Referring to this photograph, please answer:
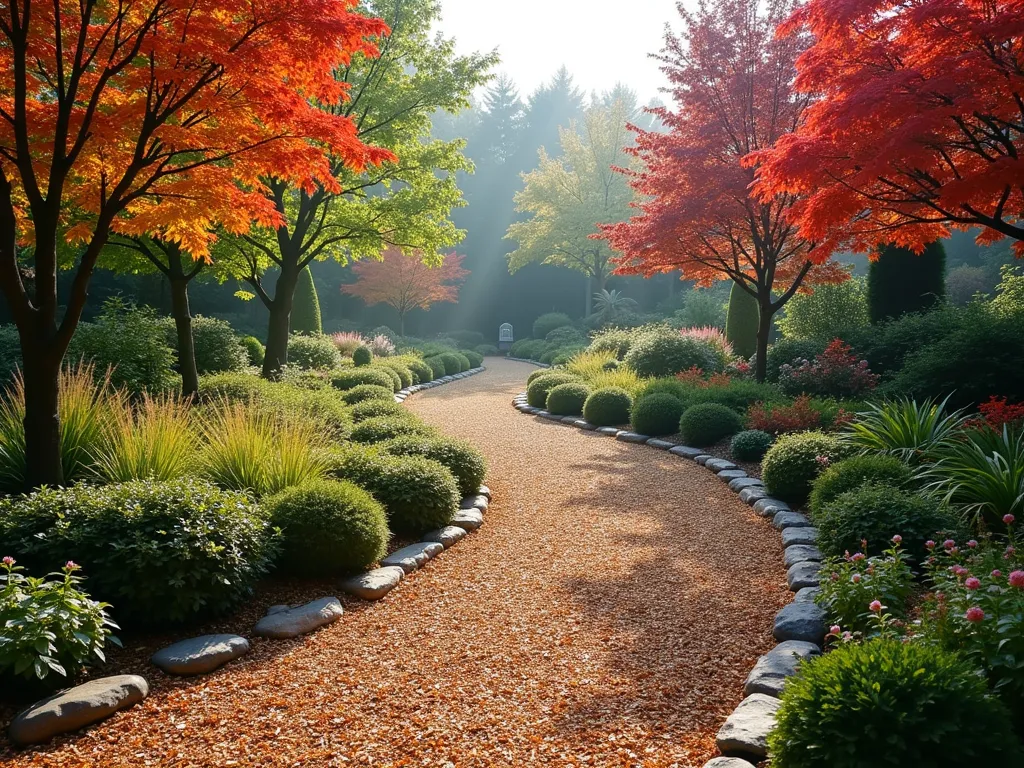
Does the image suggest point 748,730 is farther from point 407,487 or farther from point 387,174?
point 387,174

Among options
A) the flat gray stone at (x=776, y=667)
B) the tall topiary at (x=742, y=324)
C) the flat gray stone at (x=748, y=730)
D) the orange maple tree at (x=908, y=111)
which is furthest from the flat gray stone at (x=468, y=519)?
the tall topiary at (x=742, y=324)

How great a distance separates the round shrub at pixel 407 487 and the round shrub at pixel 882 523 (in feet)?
8.91

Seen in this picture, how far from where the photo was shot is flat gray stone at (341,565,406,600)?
4133 millimetres

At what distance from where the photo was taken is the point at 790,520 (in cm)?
534

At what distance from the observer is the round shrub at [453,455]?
20.0 ft

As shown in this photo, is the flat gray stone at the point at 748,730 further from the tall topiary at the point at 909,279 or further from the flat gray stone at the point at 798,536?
the tall topiary at the point at 909,279

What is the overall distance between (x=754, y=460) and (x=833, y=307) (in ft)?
26.2

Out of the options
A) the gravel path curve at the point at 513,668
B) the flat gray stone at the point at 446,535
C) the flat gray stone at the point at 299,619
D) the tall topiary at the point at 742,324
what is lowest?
the gravel path curve at the point at 513,668

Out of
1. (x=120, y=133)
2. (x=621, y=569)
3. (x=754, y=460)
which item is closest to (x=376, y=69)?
(x=120, y=133)

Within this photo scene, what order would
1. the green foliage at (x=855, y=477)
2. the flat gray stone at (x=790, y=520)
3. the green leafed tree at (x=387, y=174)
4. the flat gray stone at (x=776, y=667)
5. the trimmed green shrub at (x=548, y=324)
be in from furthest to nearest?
the trimmed green shrub at (x=548, y=324) < the green leafed tree at (x=387, y=174) < the flat gray stone at (x=790, y=520) < the green foliage at (x=855, y=477) < the flat gray stone at (x=776, y=667)

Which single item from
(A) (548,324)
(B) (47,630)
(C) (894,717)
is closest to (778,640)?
(C) (894,717)

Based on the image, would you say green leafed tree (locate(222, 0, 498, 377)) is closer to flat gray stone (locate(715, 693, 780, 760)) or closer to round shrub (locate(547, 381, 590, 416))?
round shrub (locate(547, 381, 590, 416))

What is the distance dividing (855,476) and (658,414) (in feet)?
13.8

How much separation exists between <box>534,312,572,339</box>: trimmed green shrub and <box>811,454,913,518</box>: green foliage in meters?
24.1
